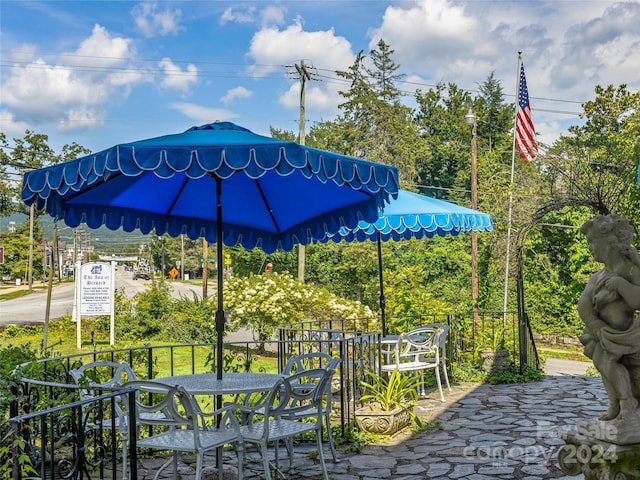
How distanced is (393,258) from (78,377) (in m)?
18.3

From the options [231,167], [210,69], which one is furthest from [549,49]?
[210,69]

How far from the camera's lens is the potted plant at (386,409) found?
19.5ft

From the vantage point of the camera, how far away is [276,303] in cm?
1455

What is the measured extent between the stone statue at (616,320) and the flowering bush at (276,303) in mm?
10456

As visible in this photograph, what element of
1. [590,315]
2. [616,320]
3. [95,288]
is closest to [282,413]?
[590,315]

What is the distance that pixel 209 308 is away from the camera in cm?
1856

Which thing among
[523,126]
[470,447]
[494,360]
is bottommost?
[470,447]

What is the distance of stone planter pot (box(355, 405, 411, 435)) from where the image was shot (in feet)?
19.4

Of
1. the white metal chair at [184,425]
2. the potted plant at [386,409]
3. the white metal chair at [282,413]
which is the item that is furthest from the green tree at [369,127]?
the white metal chair at [184,425]

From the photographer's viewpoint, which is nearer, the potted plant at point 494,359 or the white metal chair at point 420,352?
the white metal chair at point 420,352

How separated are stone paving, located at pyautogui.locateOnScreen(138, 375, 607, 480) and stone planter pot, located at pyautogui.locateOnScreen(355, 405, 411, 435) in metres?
0.11

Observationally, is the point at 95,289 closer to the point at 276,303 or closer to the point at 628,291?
the point at 276,303

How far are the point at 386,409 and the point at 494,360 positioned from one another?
392 centimetres

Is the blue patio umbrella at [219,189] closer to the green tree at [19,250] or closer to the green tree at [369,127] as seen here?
the green tree at [369,127]
